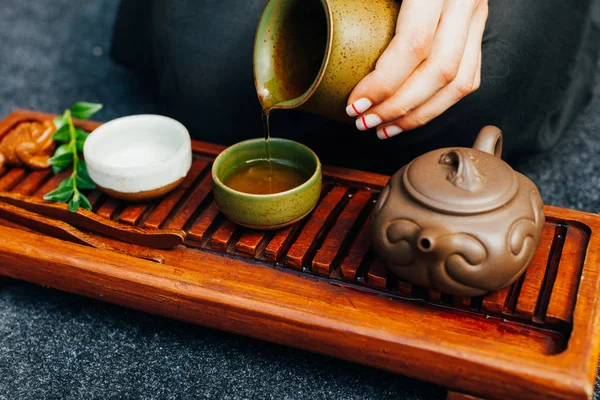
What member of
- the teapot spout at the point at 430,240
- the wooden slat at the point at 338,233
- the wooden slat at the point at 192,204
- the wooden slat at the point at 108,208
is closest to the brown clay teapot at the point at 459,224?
the teapot spout at the point at 430,240

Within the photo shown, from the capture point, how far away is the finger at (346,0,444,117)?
38.5 inches

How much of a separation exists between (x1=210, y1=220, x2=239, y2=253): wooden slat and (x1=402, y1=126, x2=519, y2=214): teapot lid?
316mm

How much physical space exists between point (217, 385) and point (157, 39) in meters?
0.81

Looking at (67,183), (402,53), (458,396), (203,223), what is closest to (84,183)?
(67,183)

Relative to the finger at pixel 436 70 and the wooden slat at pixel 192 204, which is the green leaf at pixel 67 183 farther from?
the finger at pixel 436 70

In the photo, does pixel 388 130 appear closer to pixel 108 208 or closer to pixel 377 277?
pixel 377 277

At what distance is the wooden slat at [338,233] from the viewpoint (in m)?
0.99

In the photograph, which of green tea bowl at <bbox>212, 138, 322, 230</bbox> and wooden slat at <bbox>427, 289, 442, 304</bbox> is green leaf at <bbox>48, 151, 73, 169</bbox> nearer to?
green tea bowl at <bbox>212, 138, 322, 230</bbox>

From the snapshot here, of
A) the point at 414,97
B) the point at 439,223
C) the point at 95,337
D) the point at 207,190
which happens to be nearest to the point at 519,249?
the point at 439,223

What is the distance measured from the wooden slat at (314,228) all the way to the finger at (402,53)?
197 mm

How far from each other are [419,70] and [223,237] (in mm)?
413

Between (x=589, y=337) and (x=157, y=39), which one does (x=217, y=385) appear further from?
(x=157, y=39)

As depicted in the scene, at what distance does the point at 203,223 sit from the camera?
3.58ft

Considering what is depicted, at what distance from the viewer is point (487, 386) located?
2.74ft
